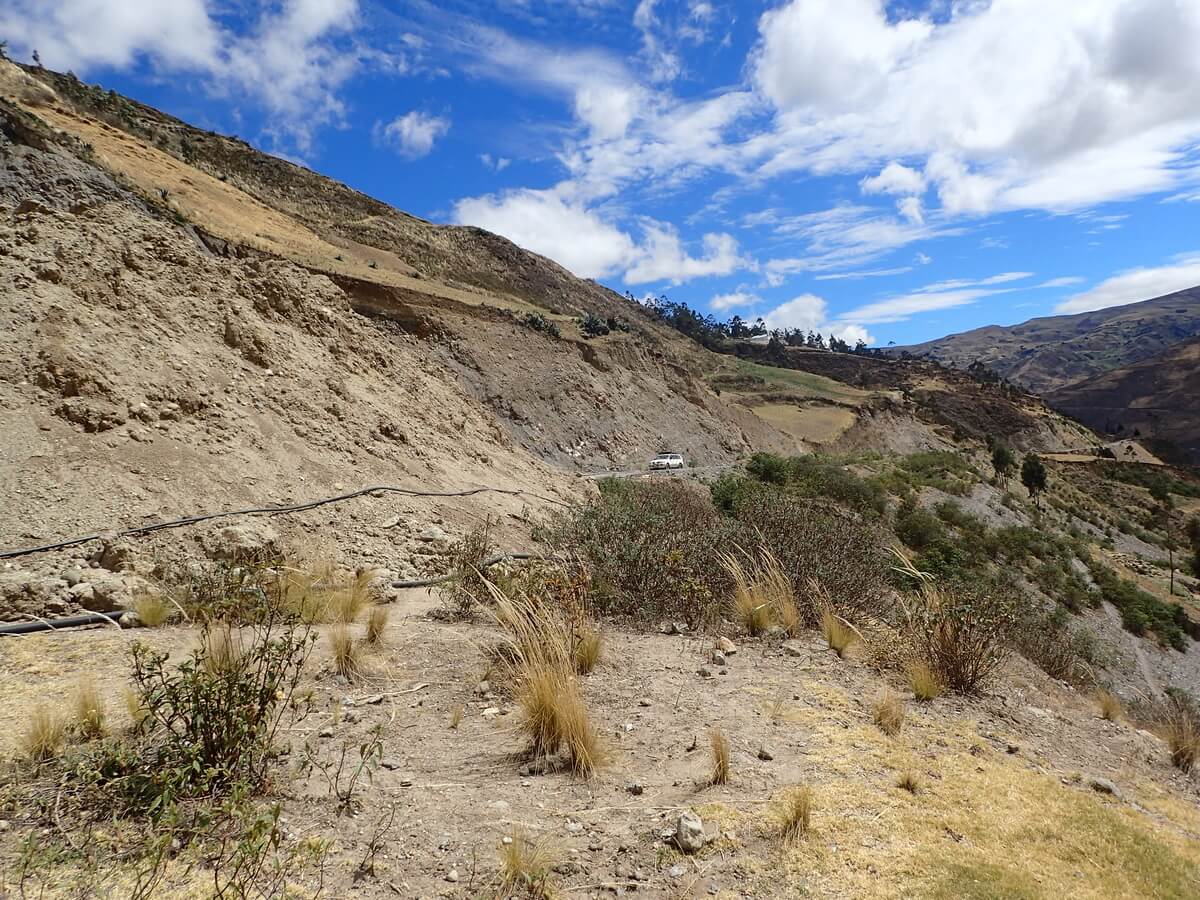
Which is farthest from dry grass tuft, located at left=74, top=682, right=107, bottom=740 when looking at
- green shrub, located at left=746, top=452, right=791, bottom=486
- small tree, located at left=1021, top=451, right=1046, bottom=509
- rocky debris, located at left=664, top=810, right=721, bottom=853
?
small tree, located at left=1021, top=451, right=1046, bottom=509

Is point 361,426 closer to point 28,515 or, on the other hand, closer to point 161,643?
point 28,515

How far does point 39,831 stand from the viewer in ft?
8.37

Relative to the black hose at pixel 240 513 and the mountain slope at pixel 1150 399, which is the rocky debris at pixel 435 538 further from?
the mountain slope at pixel 1150 399

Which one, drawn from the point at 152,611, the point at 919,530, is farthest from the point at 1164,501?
the point at 152,611

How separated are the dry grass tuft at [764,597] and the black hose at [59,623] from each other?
514 centimetres

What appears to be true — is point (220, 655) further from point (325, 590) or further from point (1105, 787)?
point (1105, 787)

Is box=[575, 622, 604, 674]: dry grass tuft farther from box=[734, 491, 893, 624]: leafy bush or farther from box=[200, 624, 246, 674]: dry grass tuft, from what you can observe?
box=[734, 491, 893, 624]: leafy bush

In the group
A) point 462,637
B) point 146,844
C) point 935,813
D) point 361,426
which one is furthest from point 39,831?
point 361,426

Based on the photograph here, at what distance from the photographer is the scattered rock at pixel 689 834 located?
2.77 meters

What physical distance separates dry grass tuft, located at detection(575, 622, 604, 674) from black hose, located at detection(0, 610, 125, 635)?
3517mm

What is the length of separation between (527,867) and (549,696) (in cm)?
114

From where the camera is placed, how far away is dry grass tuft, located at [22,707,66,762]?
307 centimetres

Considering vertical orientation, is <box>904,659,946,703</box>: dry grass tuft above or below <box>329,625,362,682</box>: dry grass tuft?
below

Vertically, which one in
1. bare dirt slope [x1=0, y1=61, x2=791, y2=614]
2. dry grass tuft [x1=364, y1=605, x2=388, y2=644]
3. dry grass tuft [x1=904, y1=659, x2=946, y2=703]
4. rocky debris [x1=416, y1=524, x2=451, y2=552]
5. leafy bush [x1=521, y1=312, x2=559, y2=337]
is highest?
leafy bush [x1=521, y1=312, x2=559, y2=337]
